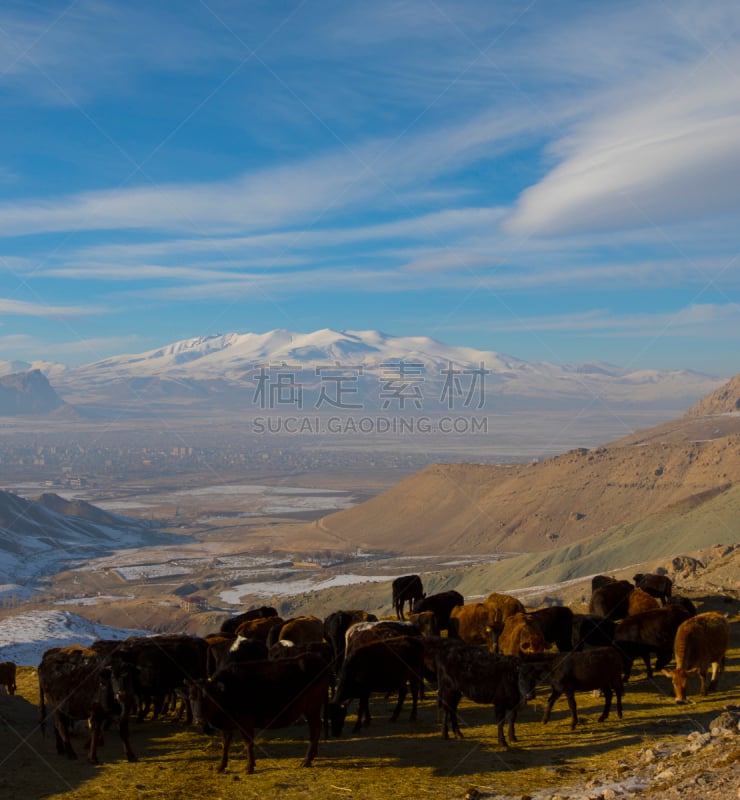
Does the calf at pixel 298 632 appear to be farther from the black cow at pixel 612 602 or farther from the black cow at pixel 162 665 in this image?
the black cow at pixel 612 602

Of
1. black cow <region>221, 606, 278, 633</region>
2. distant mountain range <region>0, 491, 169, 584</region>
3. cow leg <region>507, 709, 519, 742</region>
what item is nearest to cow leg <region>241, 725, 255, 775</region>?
cow leg <region>507, 709, 519, 742</region>

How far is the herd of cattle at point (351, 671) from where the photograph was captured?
10.8m

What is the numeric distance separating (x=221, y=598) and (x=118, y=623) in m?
16.9

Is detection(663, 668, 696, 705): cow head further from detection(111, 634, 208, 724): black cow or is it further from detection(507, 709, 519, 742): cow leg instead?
detection(111, 634, 208, 724): black cow

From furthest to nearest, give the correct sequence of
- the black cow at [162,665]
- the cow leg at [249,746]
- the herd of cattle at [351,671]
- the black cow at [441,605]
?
the black cow at [441,605]
the black cow at [162,665]
the herd of cattle at [351,671]
the cow leg at [249,746]

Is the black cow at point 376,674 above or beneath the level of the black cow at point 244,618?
above

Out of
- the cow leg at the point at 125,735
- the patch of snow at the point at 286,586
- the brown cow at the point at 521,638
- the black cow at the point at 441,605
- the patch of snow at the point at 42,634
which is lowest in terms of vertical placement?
the patch of snow at the point at 286,586

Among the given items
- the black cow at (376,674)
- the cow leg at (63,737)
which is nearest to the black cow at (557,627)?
the black cow at (376,674)

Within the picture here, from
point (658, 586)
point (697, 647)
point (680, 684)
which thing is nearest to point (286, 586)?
point (658, 586)

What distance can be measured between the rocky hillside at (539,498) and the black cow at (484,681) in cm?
6304

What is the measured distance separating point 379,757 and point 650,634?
6173 millimetres

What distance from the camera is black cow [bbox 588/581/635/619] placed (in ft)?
61.1

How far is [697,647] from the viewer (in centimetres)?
1271

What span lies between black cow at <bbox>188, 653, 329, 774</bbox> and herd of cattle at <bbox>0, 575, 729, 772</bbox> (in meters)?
0.01
